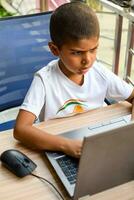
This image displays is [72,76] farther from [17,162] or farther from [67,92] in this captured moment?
[17,162]

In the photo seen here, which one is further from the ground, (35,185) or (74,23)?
(74,23)

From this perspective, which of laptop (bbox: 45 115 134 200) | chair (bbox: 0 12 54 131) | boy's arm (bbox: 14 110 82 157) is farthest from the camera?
chair (bbox: 0 12 54 131)

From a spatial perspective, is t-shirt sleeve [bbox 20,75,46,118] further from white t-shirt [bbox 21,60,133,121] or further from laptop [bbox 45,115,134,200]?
laptop [bbox 45,115,134,200]

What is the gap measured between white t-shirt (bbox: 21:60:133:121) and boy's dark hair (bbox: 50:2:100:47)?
140mm

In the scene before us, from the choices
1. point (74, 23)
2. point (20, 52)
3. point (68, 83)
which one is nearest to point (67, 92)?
point (68, 83)

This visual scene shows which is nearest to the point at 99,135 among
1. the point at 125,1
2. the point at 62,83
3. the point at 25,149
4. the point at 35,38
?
the point at 25,149

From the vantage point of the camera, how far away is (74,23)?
1169 mm

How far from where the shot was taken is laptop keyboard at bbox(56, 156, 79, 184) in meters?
0.93

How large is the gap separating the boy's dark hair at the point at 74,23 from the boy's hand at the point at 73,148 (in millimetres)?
351

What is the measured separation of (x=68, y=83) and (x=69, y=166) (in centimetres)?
42

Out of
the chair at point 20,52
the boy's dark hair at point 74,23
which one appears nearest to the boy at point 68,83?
the boy's dark hair at point 74,23

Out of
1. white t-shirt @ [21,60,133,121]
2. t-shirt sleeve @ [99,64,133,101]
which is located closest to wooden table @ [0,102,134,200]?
white t-shirt @ [21,60,133,121]

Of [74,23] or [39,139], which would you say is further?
[74,23]

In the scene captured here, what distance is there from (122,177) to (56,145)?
226 mm
